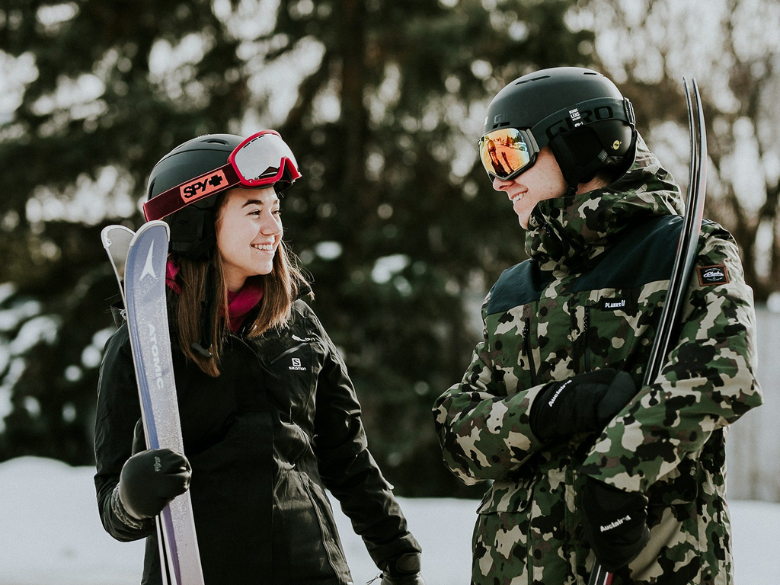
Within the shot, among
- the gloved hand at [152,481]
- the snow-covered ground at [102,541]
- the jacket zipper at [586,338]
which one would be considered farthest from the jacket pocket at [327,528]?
the snow-covered ground at [102,541]

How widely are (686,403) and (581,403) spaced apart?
23 cm

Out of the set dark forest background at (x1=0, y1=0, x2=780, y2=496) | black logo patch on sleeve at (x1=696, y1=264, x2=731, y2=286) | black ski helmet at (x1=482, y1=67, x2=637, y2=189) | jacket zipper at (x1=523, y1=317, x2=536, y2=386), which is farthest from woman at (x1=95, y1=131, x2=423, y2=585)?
dark forest background at (x1=0, y1=0, x2=780, y2=496)

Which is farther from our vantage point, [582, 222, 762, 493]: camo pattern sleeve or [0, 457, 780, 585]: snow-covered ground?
[0, 457, 780, 585]: snow-covered ground

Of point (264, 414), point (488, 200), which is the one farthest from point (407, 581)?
point (488, 200)

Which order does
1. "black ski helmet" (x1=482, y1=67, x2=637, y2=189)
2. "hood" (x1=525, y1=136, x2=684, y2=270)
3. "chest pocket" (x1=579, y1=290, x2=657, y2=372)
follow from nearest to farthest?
"chest pocket" (x1=579, y1=290, x2=657, y2=372)
"hood" (x1=525, y1=136, x2=684, y2=270)
"black ski helmet" (x1=482, y1=67, x2=637, y2=189)

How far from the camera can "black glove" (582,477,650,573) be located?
1.79 metres

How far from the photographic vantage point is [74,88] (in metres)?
9.05

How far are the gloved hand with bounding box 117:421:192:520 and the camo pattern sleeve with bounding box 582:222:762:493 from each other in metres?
0.93

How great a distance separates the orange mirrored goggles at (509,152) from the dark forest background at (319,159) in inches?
225

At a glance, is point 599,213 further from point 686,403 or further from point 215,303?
point 215,303

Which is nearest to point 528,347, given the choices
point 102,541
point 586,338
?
point 586,338

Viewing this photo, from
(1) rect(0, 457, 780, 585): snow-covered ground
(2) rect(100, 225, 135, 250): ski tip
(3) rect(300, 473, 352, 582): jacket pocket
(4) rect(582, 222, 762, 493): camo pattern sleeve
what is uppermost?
(2) rect(100, 225, 135, 250): ski tip

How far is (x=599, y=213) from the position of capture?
6.87 ft

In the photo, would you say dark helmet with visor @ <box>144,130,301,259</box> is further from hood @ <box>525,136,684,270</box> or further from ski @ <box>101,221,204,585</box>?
hood @ <box>525,136,684,270</box>
